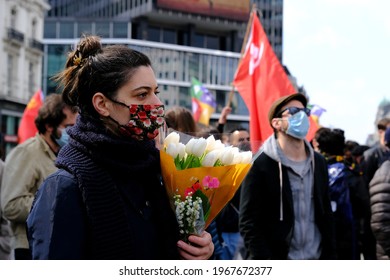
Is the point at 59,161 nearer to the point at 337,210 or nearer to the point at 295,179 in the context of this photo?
the point at 295,179

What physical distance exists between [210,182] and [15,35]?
45.1m

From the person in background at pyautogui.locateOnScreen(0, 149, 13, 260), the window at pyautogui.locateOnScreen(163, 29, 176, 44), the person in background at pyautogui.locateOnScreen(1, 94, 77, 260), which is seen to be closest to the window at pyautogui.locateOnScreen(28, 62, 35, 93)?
the window at pyautogui.locateOnScreen(163, 29, 176, 44)

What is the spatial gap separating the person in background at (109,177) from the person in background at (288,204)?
6.46 ft

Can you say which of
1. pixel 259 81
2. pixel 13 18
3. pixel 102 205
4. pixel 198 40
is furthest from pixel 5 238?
pixel 198 40

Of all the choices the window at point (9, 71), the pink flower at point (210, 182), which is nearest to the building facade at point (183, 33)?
the window at point (9, 71)

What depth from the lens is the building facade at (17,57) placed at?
43.9m

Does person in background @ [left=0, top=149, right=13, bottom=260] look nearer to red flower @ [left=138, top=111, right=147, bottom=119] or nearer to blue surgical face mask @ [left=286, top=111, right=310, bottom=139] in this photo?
blue surgical face mask @ [left=286, top=111, right=310, bottom=139]

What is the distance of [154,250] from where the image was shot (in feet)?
7.63

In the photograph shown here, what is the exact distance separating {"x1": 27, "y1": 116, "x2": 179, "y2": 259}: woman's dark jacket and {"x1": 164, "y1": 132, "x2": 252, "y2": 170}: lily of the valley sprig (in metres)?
0.10

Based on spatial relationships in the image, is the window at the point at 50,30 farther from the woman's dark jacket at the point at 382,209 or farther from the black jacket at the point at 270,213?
the woman's dark jacket at the point at 382,209

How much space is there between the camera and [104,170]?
7.48 feet

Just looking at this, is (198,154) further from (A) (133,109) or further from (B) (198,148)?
(A) (133,109)
